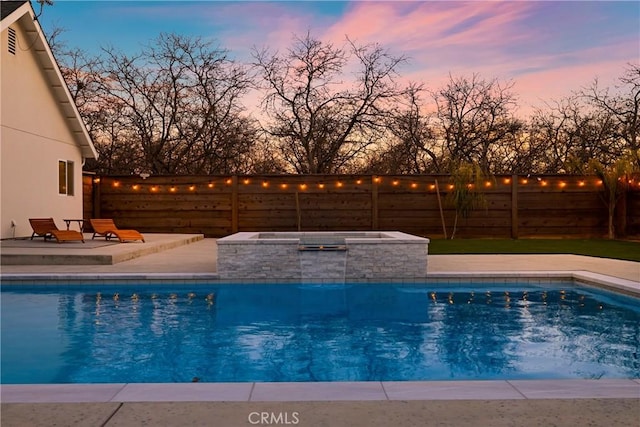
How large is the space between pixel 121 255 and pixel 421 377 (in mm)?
7925

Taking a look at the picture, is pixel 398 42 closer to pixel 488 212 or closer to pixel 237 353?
pixel 488 212

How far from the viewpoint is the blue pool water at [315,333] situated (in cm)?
506

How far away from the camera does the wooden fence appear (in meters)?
17.0

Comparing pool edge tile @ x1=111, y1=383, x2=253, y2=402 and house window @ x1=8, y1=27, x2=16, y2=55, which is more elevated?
house window @ x1=8, y1=27, x2=16, y2=55

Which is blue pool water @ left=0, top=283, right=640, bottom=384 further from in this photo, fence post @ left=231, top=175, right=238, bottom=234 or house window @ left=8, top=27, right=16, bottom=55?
fence post @ left=231, top=175, right=238, bottom=234

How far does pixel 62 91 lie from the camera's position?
15695mm

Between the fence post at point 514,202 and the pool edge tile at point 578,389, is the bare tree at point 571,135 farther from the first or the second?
the pool edge tile at point 578,389

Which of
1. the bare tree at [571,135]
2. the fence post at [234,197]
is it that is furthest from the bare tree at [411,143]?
the fence post at [234,197]

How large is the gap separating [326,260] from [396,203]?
7863 mm

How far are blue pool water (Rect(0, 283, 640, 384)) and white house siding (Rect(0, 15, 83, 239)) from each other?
18.5 ft

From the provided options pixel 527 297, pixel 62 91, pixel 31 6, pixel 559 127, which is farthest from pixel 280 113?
pixel 527 297

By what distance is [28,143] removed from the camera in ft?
46.9

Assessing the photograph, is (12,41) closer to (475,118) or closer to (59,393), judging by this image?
(59,393)

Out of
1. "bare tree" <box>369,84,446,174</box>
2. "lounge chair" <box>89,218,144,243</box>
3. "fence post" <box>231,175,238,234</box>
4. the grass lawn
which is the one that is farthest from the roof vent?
"bare tree" <box>369,84,446,174</box>
